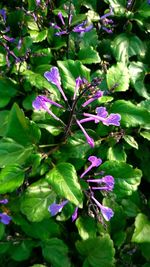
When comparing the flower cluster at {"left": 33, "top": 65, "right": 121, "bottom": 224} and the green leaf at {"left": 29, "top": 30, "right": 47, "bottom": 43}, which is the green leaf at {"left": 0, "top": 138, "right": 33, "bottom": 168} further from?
the green leaf at {"left": 29, "top": 30, "right": 47, "bottom": 43}

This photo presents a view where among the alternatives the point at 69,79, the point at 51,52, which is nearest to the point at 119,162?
the point at 69,79

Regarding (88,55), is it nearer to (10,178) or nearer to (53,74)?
(53,74)

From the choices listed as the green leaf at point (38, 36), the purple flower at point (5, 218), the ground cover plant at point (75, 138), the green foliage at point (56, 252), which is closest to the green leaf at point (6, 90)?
the ground cover plant at point (75, 138)

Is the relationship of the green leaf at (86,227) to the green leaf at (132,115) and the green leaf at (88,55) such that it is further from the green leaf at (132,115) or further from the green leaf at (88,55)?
the green leaf at (88,55)

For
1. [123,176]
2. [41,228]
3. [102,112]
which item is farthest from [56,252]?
[102,112]

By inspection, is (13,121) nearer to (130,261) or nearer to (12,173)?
(12,173)

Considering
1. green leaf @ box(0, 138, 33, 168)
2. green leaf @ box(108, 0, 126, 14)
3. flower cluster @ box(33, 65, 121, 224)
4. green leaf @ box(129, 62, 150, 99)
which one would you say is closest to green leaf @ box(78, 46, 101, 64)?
green leaf @ box(129, 62, 150, 99)
